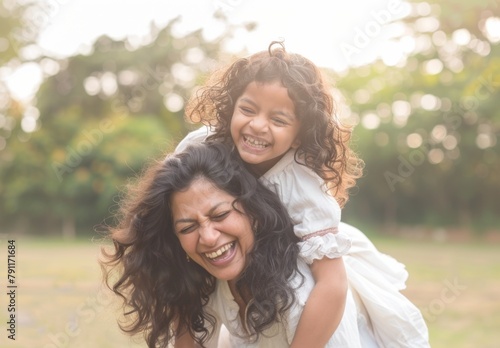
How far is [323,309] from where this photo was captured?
2.61 meters

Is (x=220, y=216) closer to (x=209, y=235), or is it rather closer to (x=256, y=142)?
(x=209, y=235)

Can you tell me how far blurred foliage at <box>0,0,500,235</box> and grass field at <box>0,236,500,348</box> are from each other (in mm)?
8145

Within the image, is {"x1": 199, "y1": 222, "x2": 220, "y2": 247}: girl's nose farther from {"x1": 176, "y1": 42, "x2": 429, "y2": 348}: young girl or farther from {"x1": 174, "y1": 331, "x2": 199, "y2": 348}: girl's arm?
{"x1": 174, "y1": 331, "x2": 199, "y2": 348}: girl's arm

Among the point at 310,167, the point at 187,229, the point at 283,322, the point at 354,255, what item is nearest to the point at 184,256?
the point at 187,229

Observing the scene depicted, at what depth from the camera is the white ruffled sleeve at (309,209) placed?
264 cm

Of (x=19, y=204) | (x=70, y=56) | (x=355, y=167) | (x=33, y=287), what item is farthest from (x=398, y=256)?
(x=70, y=56)

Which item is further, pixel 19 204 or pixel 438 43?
pixel 19 204

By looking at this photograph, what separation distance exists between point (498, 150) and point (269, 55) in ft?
77.0

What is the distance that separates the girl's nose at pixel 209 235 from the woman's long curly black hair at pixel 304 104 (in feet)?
1.55

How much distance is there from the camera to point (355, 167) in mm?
3092

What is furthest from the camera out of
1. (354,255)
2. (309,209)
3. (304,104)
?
(354,255)

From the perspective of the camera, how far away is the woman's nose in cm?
256

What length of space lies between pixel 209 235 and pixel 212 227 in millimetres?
42

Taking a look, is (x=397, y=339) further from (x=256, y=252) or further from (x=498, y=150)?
(x=498, y=150)
